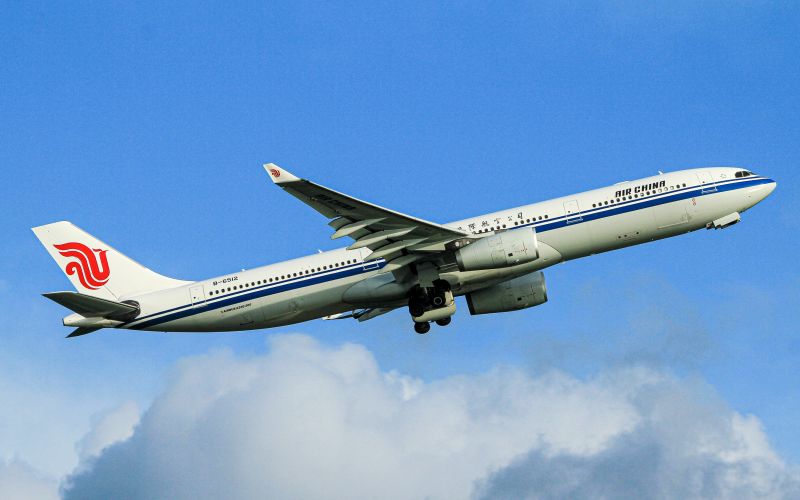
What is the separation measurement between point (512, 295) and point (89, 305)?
20.2m

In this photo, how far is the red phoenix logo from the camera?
42.2 metres

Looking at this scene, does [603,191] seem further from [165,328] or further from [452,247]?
[165,328]

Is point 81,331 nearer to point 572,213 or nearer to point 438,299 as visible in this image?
point 438,299

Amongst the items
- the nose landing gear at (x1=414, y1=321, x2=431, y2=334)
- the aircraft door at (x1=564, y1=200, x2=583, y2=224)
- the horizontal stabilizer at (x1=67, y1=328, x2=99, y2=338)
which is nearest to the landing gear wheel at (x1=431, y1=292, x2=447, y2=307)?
the nose landing gear at (x1=414, y1=321, x2=431, y2=334)

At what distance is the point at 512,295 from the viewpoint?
4122cm

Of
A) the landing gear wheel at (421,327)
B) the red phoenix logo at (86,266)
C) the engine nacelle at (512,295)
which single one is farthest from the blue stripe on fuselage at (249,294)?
the engine nacelle at (512,295)

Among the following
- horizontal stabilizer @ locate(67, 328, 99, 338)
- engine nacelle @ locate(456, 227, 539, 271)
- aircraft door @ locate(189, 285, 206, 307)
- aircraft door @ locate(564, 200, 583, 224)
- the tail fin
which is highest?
A: the tail fin

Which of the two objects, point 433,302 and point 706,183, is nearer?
point 706,183

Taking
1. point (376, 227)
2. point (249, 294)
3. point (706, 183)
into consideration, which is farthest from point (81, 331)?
point (706, 183)

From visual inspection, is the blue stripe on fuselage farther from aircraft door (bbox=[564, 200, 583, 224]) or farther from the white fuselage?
aircraft door (bbox=[564, 200, 583, 224])

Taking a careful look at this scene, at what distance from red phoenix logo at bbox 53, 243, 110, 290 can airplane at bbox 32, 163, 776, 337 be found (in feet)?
4.65

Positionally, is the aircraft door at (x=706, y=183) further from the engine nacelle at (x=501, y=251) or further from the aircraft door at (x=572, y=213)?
the engine nacelle at (x=501, y=251)

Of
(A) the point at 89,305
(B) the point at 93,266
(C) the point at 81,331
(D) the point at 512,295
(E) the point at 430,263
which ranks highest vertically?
(B) the point at 93,266

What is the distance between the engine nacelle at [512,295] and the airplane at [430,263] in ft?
0.16
